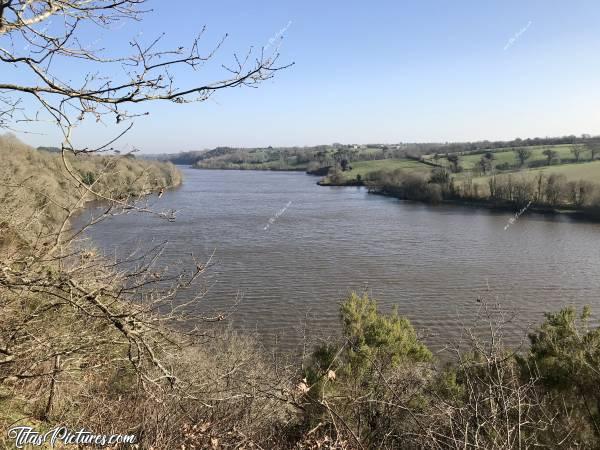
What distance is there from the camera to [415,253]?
2444 centimetres

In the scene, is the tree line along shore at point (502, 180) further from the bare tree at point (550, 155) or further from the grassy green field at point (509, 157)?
the bare tree at point (550, 155)

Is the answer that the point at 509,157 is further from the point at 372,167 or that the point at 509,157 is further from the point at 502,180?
the point at 502,180

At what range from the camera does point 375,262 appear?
2233 centimetres

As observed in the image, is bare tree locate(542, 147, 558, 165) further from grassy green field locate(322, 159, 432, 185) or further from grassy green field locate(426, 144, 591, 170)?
grassy green field locate(322, 159, 432, 185)

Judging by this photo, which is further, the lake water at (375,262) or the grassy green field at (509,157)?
the grassy green field at (509,157)

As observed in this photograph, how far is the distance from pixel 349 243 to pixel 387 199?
2827 cm

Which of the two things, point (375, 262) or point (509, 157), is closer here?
point (375, 262)

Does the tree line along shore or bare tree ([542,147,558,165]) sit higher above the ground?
bare tree ([542,147,558,165])

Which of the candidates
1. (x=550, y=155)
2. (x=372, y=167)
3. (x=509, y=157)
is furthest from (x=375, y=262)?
(x=372, y=167)

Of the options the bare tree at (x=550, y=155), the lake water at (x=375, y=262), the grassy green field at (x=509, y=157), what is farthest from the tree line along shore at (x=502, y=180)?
the lake water at (x=375, y=262)

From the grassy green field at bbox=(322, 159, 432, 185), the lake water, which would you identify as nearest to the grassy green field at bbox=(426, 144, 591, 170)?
the grassy green field at bbox=(322, 159, 432, 185)

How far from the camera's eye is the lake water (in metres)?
15.9

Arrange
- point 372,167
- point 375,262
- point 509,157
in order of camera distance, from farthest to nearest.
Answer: point 372,167, point 509,157, point 375,262

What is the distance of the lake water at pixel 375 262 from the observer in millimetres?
15852
